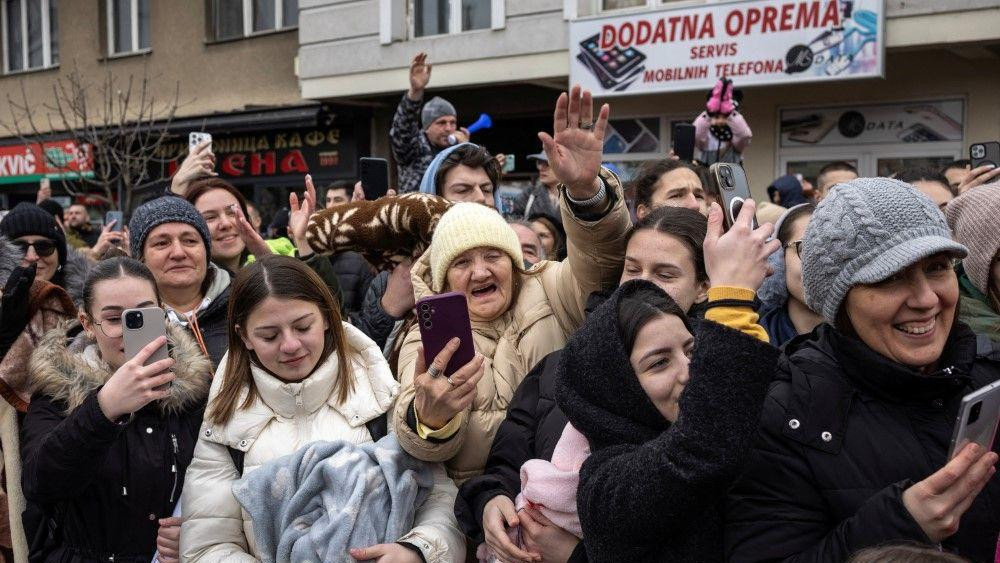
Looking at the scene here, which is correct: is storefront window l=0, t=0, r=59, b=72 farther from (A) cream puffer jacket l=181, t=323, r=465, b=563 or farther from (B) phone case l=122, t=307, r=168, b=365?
(A) cream puffer jacket l=181, t=323, r=465, b=563

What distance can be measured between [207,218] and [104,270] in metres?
1.33

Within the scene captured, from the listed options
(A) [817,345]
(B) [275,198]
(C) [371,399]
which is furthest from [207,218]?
(B) [275,198]

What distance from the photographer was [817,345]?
2.06 m

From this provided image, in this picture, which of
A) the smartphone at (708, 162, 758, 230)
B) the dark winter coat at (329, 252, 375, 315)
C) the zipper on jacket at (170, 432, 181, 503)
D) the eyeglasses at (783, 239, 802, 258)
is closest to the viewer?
the smartphone at (708, 162, 758, 230)

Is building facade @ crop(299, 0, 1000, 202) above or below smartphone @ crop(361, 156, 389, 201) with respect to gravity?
above

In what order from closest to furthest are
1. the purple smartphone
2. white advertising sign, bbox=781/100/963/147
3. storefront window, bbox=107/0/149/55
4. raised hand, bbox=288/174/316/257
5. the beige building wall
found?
the purple smartphone, raised hand, bbox=288/174/316/257, white advertising sign, bbox=781/100/963/147, the beige building wall, storefront window, bbox=107/0/149/55

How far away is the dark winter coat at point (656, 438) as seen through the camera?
5.79ft

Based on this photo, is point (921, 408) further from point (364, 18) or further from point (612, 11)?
point (364, 18)

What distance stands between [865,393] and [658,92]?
922 cm

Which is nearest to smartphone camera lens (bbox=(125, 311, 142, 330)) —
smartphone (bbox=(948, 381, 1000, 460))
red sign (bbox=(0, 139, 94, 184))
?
smartphone (bbox=(948, 381, 1000, 460))

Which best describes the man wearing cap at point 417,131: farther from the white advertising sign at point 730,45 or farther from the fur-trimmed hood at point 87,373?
the white advertising sign at point 730,45

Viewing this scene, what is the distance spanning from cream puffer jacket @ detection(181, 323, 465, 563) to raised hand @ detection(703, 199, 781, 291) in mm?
1229

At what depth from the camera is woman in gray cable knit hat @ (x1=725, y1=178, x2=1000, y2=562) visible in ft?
6.03

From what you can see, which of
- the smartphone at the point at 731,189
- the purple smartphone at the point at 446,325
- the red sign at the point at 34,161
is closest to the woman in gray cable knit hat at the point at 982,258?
the smartphone at the point at 731,189
